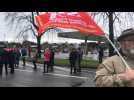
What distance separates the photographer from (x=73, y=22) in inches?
123

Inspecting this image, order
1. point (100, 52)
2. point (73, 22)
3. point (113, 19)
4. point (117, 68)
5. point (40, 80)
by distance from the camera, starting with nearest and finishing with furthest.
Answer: point (117, 68), point (73, 22), point (113, 19), point (100, 52), point (40, 80)

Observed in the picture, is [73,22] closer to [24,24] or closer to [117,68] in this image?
[117,68]

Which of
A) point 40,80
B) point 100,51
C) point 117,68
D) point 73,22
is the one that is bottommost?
point 40,80

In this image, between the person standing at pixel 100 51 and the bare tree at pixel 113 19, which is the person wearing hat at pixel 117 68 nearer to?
the bare tree at pixel 113 19

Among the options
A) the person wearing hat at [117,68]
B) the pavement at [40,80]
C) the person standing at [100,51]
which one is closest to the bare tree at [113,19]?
the person standing at [100,51]

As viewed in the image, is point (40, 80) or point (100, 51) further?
point (40, 80)

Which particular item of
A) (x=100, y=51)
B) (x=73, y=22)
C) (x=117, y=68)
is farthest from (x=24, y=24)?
(x=117, y=68)

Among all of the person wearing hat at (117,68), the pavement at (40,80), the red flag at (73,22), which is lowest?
the pavement at (40,80)

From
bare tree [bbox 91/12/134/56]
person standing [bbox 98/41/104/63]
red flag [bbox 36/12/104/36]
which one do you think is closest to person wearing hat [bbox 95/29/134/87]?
red flag [bbox 36/12/104/36]

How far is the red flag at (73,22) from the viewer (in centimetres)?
307
